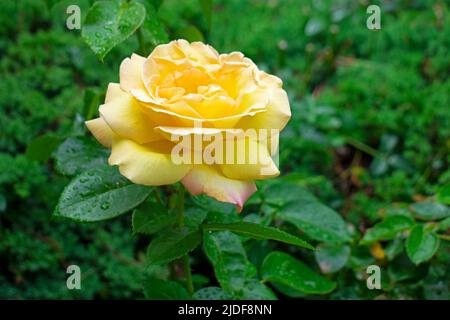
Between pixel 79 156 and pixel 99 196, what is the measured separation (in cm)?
15

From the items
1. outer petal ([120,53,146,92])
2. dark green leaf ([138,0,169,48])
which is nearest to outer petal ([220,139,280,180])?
outer petal ([120,53,146,92])

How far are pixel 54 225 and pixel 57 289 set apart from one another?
0.46 feet

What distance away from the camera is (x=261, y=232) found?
0.74 meters

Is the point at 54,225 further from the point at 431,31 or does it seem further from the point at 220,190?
the point at 431,31

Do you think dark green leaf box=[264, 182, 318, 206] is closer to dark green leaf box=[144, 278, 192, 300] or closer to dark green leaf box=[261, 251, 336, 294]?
dark green leaf box=[261, 251, 336, 294]

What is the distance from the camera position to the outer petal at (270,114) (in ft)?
2.33

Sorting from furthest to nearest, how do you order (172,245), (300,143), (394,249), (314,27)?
(314,27)
(300,143)
(394,249)
(172,245)

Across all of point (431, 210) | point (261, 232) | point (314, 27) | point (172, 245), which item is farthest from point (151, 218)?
point (314, 27)

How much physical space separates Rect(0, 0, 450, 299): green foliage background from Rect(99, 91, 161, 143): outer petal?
0.20 metres

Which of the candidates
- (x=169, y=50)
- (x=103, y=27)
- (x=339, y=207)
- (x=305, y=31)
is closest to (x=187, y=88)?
(x=169, y=50)

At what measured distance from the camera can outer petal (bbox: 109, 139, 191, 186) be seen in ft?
2.25

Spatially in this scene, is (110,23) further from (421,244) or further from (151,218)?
(421,244)

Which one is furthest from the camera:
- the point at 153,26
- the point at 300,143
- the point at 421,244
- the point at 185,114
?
the point at 300,143

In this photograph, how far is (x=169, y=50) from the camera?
2.45ft
